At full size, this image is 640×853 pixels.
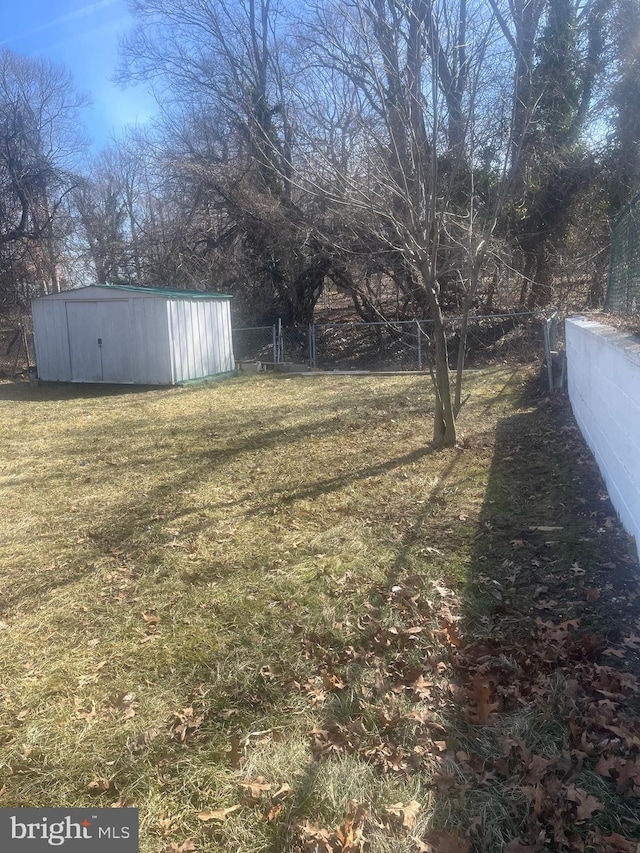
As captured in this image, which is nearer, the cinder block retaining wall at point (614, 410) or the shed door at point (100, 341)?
the cinder block retaining wall at point (614, 410)

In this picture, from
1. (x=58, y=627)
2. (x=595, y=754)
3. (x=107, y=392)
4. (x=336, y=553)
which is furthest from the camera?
(x=107, y=392)

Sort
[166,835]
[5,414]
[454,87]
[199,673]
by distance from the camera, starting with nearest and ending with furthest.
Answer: [166,835]
[199,673]
[454,87]
[5,414]

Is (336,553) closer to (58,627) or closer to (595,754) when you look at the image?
(58,627)

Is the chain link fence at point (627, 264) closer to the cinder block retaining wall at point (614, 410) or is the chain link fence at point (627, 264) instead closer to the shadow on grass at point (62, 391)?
the cinder block retaining wall at point (614, 410)

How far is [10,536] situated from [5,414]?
23.4 ft

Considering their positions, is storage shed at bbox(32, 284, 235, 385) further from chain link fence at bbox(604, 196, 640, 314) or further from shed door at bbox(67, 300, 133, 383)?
chain link fence at bbox(604, 196, 640, 314)

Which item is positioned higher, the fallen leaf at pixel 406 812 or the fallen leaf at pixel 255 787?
the fallen leaf at pixel 406 812

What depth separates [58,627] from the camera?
12.2 ft

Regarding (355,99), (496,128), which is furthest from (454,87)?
(496,128)

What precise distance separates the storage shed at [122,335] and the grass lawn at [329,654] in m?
7.78

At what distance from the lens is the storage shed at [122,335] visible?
14.4 metres

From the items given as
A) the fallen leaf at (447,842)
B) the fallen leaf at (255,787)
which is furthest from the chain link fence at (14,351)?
the fallen leaf at (447,842)

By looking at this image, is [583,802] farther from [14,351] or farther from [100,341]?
[14,351]

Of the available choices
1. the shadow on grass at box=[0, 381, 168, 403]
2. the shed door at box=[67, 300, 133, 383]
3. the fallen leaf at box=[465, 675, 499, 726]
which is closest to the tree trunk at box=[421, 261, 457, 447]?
the fallen leaf at box=[465, 675, 499, 726]
